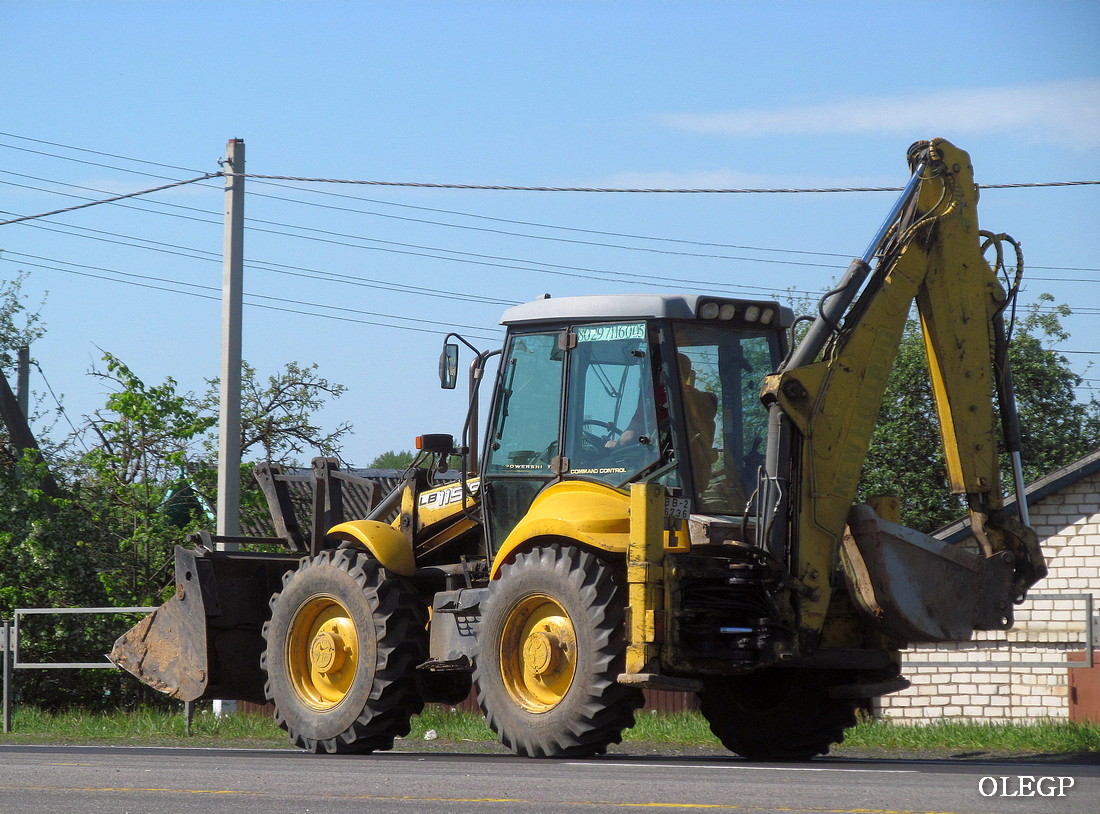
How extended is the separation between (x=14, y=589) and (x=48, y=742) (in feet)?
20.6

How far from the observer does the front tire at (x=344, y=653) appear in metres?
10.9

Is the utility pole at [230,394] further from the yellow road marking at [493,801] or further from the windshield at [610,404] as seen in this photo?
the yellow road marking at [493,801]

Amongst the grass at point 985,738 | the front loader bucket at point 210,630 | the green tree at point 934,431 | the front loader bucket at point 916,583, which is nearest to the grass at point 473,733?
the grass at point 985,738

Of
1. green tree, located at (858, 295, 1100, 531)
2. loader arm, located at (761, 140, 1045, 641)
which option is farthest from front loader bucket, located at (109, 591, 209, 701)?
green tree, located at (858, 295, 1100, 531)

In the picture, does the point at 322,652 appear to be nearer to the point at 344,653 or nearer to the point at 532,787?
the point at 344,653

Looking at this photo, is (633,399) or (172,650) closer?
(633,399)

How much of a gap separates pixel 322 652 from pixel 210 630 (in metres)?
1.32

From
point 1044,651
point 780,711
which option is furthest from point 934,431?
point 780,711

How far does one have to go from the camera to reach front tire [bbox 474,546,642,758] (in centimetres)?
925

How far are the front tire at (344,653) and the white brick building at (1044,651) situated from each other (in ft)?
24.7

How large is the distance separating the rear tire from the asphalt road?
0.87m

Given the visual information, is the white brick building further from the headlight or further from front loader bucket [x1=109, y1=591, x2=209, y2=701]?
front loader bucket [x1=109, y1=591, x2=209, y2=701]

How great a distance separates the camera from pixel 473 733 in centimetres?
1503

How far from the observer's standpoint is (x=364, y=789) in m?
7.48
